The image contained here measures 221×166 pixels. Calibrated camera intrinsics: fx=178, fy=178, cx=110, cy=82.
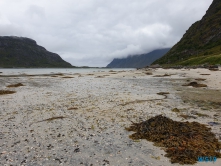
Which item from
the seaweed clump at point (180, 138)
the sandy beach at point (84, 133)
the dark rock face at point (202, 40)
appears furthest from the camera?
the dark rock face at point (202, 40)

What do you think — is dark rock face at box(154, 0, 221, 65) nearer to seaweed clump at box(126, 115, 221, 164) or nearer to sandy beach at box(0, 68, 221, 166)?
sandy beach at box(0, 68, 221, 166)

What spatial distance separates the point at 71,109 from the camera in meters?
16.3

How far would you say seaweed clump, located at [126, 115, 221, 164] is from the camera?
784 centimetres

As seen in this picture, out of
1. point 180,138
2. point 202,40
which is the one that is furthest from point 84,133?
point 202,40

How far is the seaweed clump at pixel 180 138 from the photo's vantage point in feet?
25.7

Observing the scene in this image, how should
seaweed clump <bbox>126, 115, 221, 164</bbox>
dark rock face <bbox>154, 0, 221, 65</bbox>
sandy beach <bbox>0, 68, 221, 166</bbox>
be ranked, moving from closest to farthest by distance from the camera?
sandy beach <bbox>0, 68, 221, 166</bbox> → seaweed clump <bbox>126, 115, 221, 164</bbox> → dark rock face <bbox>154, 0, 221, 65</bbox>

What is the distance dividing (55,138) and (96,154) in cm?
299

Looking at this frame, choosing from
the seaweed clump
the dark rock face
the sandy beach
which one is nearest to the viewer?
the sandy beach

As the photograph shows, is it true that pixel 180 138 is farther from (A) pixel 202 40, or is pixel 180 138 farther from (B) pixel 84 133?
(A) pixel 202 40

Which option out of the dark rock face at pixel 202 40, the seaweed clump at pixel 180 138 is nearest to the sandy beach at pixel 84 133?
the seaweed clump at pixel 180 138

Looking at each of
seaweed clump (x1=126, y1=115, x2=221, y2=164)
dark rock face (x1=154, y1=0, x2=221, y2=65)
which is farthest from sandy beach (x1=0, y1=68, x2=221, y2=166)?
dark rock face (x1=154, y1=0, x2=221, y2=65)

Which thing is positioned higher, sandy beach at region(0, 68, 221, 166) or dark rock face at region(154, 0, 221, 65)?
dark rock face at region(154, 0, 221, 65)

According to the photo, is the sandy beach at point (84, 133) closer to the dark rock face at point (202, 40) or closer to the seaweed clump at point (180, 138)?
the seaweed clump at point (180, 138)

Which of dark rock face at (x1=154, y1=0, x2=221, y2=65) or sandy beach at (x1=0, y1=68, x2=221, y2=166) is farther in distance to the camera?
dark rock face at (x1=154, y1=0, x2=221, y2=65)
